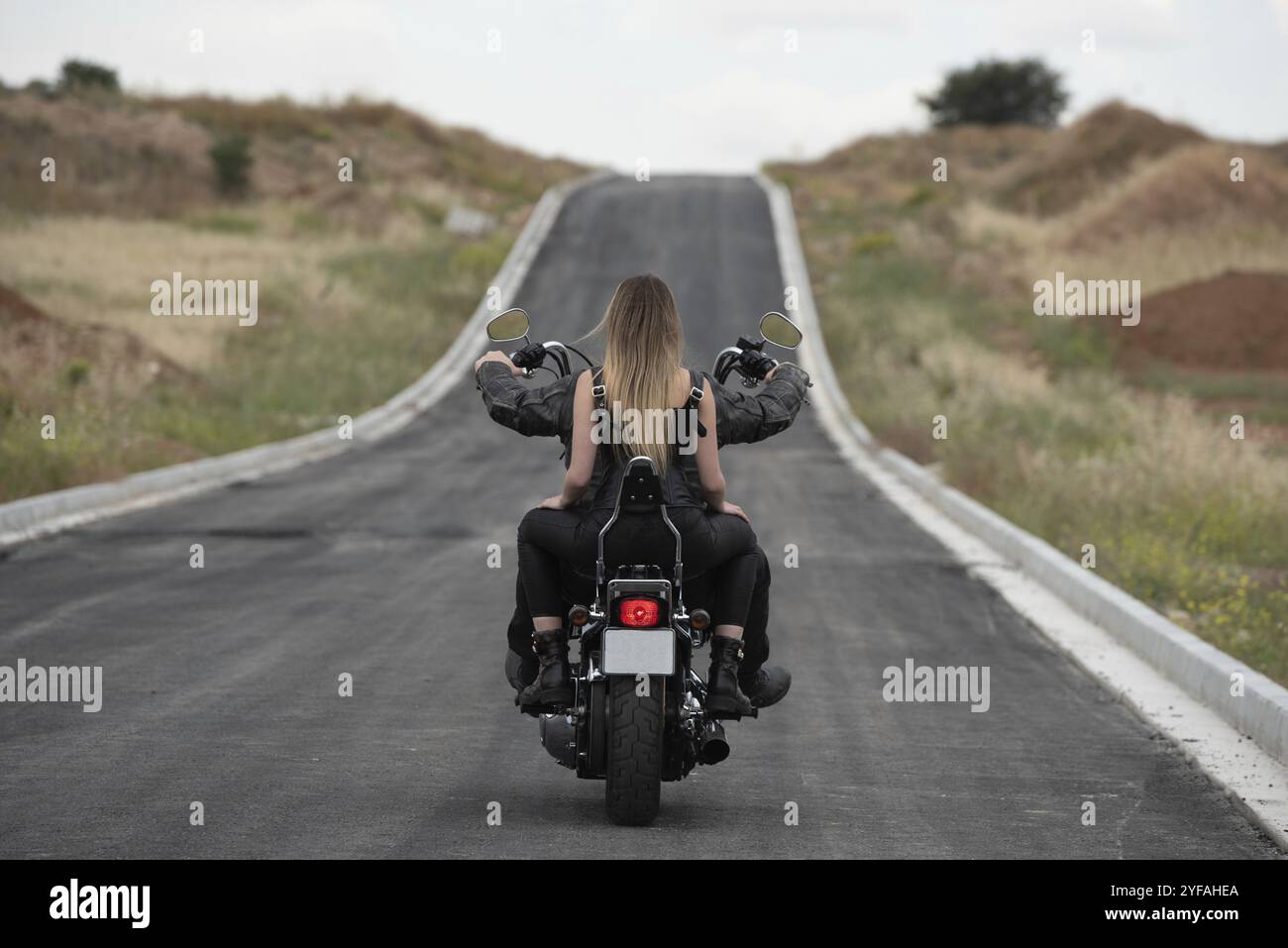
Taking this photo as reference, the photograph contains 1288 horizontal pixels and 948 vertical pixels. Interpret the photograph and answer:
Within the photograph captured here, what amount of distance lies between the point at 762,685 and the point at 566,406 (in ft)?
4.75

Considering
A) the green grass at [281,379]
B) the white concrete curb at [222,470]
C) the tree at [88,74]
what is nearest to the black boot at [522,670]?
the white concrete curb at [222,470]

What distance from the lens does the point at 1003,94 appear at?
10725cm

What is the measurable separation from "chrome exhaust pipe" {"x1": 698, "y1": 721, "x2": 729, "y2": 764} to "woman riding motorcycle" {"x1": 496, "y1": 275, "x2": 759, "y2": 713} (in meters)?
0.10

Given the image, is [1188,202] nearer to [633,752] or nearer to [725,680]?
[725,680]

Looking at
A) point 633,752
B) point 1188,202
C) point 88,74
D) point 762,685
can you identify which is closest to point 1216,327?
point 1188,202

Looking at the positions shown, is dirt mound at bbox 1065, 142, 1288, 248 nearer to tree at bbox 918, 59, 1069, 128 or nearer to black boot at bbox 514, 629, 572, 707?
tree at bbox 918, 59, 1069, 128

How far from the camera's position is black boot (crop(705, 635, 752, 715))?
6.77m

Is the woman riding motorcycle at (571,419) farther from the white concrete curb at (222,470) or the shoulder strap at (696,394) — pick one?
the white concrete curb at (222,470)

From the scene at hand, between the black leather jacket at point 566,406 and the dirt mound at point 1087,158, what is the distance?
64.0 m

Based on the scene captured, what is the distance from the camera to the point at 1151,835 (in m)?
6.75

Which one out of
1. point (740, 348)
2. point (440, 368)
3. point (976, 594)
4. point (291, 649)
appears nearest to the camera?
point (740, 348)
